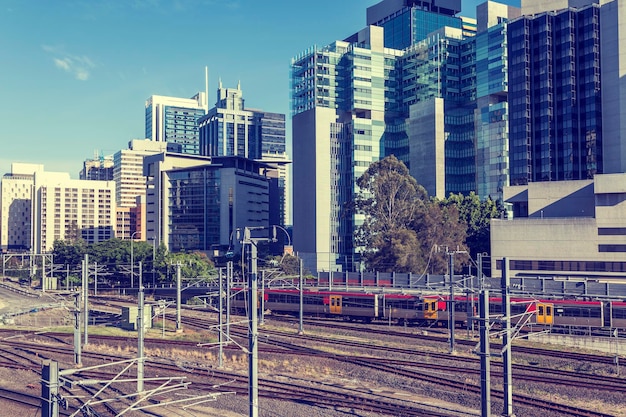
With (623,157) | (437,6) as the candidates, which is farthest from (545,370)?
(437,6)

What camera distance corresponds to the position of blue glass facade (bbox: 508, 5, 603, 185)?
11075cm

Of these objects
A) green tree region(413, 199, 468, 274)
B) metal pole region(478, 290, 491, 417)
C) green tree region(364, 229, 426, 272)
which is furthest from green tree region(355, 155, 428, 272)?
metal pole region(478, 290, 491, 417)

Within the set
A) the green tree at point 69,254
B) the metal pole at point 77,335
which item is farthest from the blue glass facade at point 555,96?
the metal pole at point 77,335

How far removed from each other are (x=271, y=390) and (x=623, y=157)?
304 ft

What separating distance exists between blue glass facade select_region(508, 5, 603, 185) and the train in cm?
6781

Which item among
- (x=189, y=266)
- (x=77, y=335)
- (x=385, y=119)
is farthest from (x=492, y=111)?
(x=77, y=335)

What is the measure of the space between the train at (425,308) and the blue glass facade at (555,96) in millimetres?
67810

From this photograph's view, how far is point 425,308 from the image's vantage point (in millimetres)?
56250

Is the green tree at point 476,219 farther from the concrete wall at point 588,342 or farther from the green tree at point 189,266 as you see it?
the concrete wall at point 588,342

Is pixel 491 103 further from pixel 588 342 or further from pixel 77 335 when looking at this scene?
pixel 77 335

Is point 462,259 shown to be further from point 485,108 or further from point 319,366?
point 485,108

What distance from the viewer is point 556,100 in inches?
4555

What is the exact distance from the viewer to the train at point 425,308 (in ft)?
160

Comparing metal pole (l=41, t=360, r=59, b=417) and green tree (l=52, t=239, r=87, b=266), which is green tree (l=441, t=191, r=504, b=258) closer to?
green tree (l=52, t=239, r=87, b=266)
